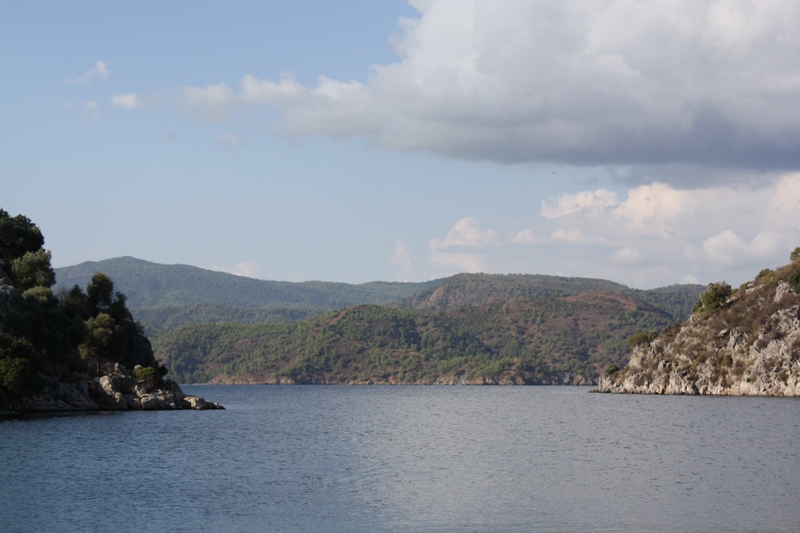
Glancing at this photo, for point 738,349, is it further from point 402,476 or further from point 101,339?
point 402,476

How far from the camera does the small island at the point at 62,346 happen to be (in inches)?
3664

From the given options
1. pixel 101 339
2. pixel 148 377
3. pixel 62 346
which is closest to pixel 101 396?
pixel 101 339

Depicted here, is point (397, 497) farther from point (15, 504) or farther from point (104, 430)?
point (104, 430)

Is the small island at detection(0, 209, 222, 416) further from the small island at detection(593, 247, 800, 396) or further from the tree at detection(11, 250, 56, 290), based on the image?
the small island at detection(593, 247, 800, 396)

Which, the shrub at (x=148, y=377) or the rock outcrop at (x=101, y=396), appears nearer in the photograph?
the rock outcrop at (x=101, y=396)

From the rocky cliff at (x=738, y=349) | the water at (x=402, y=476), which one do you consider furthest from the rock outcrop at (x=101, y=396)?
the rocky cliff at (x=738, y=349)

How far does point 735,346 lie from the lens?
144 m

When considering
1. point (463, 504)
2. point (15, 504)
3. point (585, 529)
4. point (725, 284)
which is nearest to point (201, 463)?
point (15, 504)

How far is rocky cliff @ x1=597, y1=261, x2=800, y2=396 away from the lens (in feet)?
443

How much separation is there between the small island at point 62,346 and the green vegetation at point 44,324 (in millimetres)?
107

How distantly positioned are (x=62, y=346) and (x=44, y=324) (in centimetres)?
485

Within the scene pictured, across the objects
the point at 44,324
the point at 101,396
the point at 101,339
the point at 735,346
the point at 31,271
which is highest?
the point at 31,271

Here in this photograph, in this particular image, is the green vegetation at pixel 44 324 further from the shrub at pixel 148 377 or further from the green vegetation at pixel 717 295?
the green vegetation at pixel 717 295

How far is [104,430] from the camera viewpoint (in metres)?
79.9
